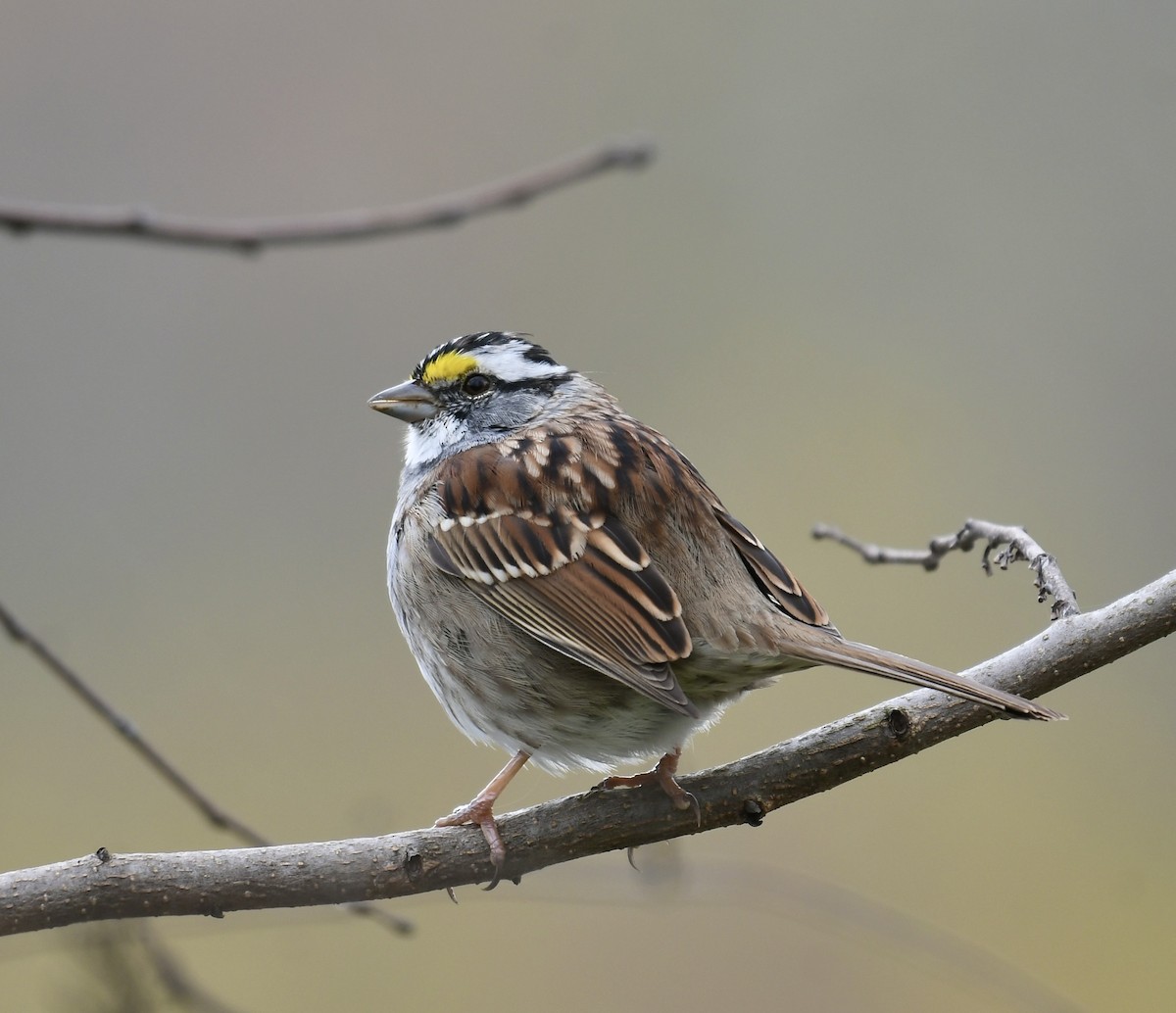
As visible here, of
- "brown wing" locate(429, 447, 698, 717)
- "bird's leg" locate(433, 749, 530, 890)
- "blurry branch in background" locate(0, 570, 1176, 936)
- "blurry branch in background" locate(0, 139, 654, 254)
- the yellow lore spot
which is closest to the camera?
"blurry branch in background" locate(0, 139, 654, 254)

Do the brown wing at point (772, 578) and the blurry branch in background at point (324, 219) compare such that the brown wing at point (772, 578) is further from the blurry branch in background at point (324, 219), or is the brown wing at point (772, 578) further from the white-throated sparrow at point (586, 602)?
the blurry branch in background at point (324, 219)

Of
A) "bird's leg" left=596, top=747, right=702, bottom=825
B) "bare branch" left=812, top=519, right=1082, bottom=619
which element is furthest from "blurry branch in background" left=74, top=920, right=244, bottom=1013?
"bare branch" left=812, top=519, right=1082, bottom=619

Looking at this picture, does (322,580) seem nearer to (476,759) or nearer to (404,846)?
(476,759)

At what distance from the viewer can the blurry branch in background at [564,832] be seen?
2.50 meters

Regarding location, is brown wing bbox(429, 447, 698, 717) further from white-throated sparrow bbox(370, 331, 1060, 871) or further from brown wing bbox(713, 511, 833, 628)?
brown wing bbox(713, 511, 833, 628)

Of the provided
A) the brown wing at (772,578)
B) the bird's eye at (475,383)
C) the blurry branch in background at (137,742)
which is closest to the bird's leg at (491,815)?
the blurry branch in background at (137,742)

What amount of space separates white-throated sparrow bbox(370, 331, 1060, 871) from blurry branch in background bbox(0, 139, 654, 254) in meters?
1.03

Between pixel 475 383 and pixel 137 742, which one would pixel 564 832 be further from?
pixel 475 383

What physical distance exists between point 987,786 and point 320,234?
5.29m

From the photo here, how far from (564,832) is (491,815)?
16cm

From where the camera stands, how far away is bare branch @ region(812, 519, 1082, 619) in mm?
2691

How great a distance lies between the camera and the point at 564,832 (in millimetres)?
2801

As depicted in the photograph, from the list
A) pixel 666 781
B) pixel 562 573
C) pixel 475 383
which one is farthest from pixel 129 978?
Answer: pixel 475 383

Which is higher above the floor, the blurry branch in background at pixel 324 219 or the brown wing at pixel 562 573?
the blurry branch in background at pixel 324 219
